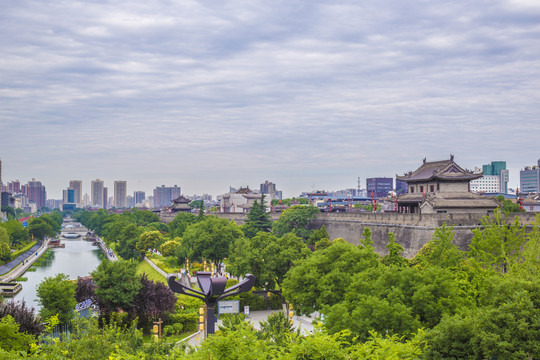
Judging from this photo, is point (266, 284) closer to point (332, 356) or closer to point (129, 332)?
point (129, 332)

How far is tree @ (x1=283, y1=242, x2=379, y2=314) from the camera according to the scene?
946 inches

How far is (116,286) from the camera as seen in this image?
27516 mm

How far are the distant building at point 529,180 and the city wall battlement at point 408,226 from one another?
11755 centimetres

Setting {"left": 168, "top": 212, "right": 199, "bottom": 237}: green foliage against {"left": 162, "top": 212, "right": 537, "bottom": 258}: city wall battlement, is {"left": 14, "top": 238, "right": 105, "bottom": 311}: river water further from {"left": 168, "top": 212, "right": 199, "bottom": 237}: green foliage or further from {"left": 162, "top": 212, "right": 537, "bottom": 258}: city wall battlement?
{"left": 162, "top": 212, "right": 537, "bottom": 258}: city wall battlement

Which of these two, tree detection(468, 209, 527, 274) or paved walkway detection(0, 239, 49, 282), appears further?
paved walkway detection(0, 239, 49, 282)

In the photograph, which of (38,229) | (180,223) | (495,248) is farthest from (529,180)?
(495,248)

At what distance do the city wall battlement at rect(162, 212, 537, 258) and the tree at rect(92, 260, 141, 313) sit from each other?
21.5 m

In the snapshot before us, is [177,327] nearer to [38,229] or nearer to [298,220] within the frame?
[298,220]

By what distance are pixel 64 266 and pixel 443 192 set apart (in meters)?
48.6

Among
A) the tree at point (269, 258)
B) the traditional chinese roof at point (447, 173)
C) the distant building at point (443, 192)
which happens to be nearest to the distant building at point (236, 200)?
the distant building at point (443, 192)

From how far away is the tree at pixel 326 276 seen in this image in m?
24.0

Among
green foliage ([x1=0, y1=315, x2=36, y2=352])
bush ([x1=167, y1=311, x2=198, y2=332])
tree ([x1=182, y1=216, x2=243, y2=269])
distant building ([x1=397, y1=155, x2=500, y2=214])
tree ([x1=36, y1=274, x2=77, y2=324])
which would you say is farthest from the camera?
tree ([x1=182, y1=216, x2=243, y2=269])

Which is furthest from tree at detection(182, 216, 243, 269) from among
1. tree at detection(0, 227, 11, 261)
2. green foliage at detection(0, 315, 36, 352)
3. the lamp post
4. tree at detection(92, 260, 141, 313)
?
green foliage at detection(0, 315, 36, 352)

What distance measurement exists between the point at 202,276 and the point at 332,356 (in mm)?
9445
